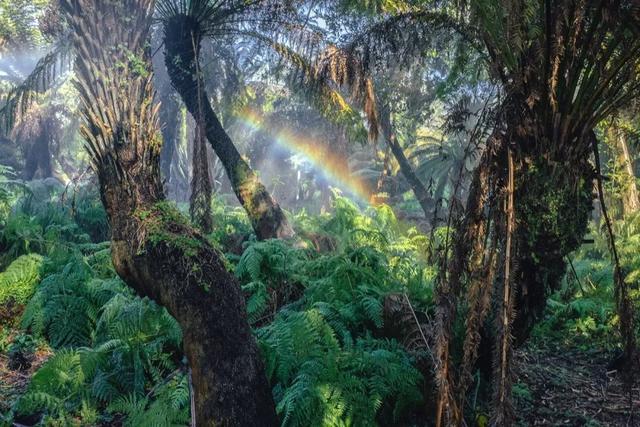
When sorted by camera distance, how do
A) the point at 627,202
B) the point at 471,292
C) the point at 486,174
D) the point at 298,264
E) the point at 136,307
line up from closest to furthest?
Answer: the point at 471,292 < the point at 486,174 < the point at 136,307 < the point at 298,264 < the point at 627,202

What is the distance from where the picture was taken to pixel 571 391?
170 inches

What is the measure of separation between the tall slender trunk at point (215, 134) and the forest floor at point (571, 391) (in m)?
4.07

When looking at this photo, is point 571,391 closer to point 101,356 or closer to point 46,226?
point 101,356

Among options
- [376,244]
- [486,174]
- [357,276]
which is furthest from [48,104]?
[486,174]

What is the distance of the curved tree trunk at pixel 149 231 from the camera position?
3066 millimetres

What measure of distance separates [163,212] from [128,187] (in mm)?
303

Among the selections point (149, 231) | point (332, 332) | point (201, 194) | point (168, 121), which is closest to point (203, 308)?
point (149, 231)

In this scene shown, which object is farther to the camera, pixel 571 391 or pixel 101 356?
pixel 571 391

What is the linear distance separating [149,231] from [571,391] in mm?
3848

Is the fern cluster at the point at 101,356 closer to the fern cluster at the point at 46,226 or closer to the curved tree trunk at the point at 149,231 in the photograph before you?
the curved tree trunk at the point at 149,231

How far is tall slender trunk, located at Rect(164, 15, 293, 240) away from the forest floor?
4.07 m

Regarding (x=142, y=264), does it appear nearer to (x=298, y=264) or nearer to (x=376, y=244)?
(x=298, y=264)

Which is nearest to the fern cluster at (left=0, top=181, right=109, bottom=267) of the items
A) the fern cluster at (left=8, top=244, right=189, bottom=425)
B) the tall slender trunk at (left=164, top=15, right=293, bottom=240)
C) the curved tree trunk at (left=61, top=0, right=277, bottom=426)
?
the fern cluster at (left=8, top=244, right=189, bottom=425)

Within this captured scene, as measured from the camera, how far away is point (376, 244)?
24.0ft
